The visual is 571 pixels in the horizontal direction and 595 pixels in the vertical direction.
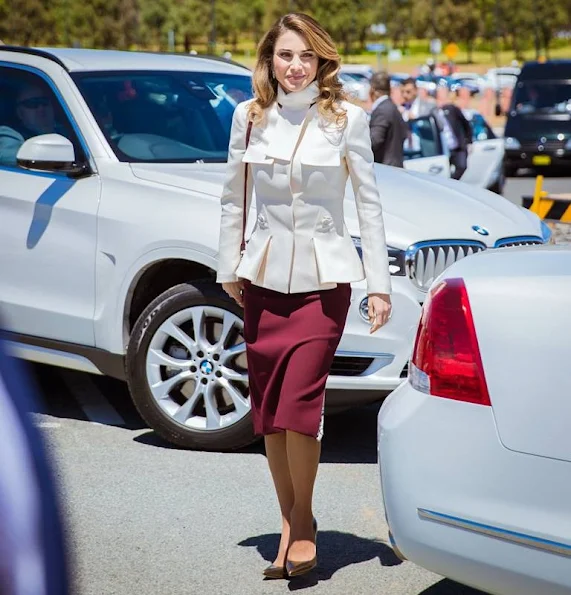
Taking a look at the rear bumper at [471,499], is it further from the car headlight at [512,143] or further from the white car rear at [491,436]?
the car headlight at [512,143]

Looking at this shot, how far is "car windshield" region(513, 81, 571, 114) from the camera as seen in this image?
81.3 feet

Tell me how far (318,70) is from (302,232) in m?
0.54

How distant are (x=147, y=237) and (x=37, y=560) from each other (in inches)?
162

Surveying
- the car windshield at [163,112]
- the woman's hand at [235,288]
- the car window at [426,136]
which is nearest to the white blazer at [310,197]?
the woman's hand at [235,288]

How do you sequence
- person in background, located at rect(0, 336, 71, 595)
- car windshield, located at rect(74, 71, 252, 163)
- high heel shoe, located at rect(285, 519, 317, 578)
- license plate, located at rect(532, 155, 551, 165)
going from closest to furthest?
1. person in background, located at rect(0, 336, 71, 595)
2. high heel shoe, located at rect(285, 519, 317, 578)
3. car windshield, located at rect(74, 71, 252, 163)
4. license plate, located at rect(532, 155, 551, 165)

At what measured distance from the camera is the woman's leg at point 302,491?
437 centimetres

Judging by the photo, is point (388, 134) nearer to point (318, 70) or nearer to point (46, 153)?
point (46, 153)

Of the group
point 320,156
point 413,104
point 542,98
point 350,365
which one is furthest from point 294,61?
point 542,98

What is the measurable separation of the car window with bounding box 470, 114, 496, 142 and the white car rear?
18.0m

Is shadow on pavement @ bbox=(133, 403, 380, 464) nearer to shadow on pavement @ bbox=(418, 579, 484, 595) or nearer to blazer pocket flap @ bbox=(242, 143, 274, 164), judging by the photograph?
shadow on pavement @ bbox=(418, 579, 484, 595)

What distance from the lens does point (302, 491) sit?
14.5ft

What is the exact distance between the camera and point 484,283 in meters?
3.42

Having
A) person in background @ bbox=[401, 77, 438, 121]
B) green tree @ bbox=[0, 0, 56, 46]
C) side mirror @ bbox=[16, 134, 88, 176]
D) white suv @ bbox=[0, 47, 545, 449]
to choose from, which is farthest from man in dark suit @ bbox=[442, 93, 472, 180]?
green tree @ bbox=[0, 0, 56, 46]

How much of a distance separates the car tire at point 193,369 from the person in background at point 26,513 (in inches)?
149
